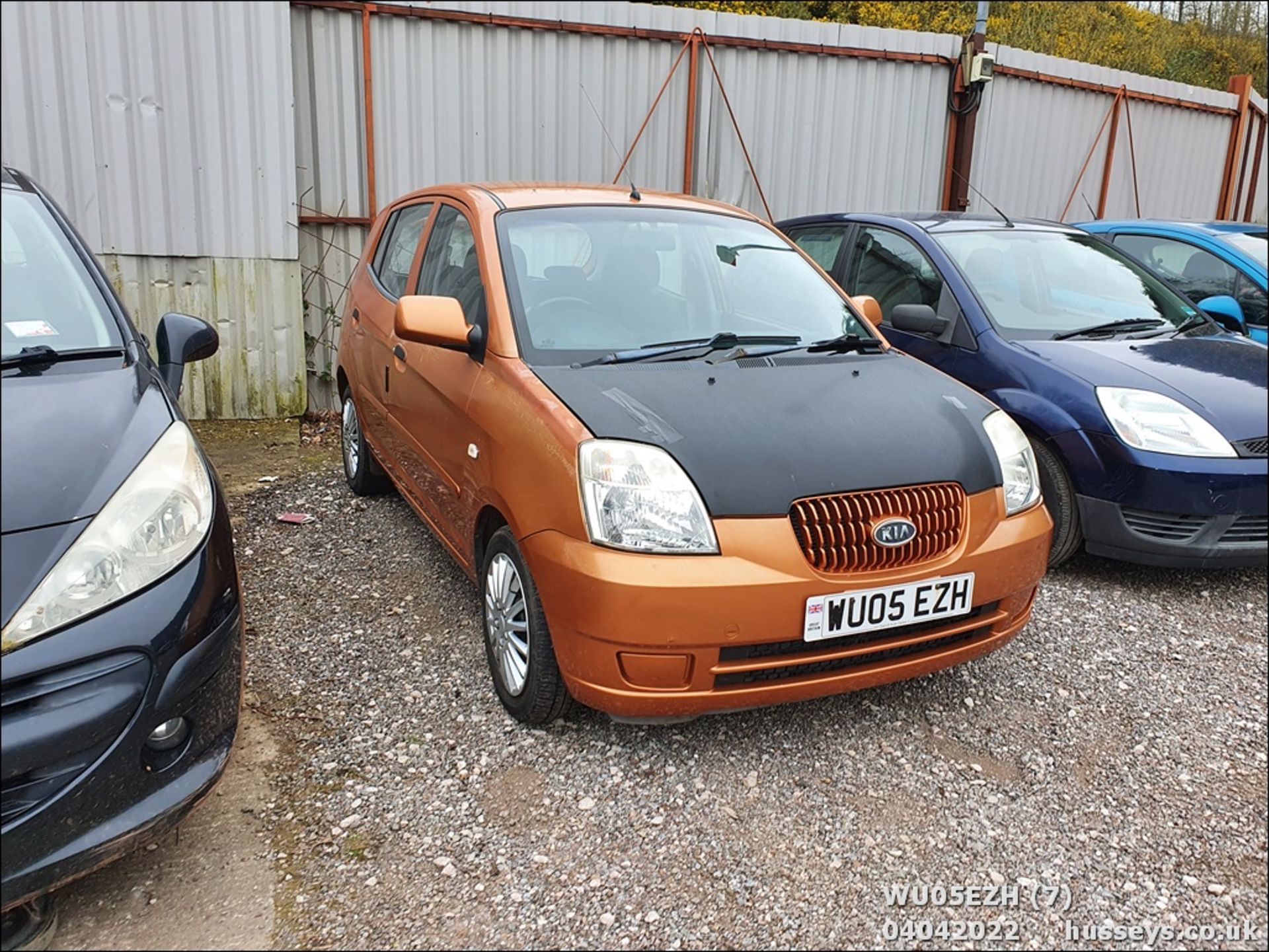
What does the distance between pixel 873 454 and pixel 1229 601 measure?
1859 mm

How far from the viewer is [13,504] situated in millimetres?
1808

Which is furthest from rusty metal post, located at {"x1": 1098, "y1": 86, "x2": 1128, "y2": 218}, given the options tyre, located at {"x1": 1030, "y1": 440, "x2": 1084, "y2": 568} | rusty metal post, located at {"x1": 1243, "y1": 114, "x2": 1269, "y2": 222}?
tyre, located at {"x1": 1030, "y1": 440, "x2": 1084, "y2": 568}

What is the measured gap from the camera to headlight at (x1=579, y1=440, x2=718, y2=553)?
2371 millimetres

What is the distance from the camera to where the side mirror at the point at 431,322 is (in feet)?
9.73

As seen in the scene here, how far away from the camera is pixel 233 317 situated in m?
5.80

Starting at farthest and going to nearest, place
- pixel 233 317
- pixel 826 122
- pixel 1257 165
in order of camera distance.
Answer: pixel 1257 165 < pixel 826 122 < pixel 233 317

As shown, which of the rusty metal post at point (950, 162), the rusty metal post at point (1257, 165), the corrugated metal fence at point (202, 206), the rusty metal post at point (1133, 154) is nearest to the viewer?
the corrugated metal fence at point (202, 206)

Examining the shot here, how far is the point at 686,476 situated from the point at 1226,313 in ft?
9.71

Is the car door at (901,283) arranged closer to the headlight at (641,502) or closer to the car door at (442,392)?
the car door at (442,392)

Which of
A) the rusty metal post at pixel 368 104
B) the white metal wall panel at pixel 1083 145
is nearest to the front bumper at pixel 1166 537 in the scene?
the rusty metal post at pixel 368 104

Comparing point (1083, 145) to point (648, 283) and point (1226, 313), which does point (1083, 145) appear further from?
point (648, 283)

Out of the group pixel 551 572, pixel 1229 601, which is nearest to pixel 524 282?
pixel 551 572

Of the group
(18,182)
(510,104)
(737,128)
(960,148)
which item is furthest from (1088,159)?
(18,182)

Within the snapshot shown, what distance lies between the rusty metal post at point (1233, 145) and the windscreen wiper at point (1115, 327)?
8.11m
